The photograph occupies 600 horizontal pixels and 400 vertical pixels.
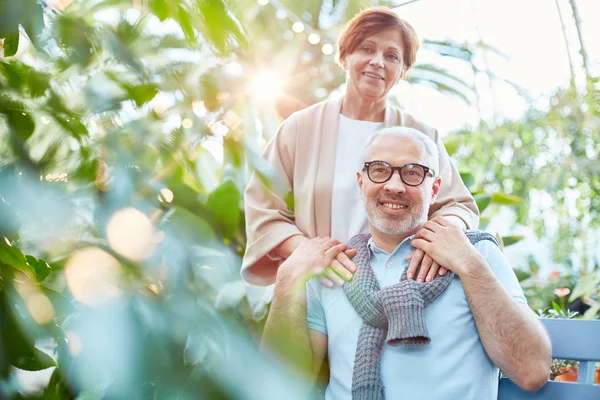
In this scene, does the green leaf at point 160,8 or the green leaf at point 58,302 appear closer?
the green leaf at point 160,8

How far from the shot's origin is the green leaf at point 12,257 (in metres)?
0.64

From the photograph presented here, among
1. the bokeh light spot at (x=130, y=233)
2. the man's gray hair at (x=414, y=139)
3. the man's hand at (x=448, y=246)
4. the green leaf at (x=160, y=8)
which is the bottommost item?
the man's hand at (x=448, y=246)

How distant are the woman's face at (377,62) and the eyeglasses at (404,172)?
0.26 meters

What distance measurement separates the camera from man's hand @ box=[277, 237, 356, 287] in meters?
1.61

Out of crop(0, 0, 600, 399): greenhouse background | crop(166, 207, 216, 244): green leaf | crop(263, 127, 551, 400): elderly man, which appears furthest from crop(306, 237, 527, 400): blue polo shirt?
crop(0, 0, 600, 399): greenhouse background

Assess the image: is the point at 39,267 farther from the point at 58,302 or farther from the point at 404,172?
the point at 404,172

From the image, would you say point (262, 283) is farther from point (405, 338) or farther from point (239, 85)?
point (239, 85)

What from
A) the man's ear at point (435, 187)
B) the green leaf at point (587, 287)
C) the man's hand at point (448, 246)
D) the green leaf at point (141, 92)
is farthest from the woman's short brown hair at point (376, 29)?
the green leaf at point (587, 287)

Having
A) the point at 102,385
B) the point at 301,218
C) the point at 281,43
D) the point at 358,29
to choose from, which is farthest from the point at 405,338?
the point at 281,43

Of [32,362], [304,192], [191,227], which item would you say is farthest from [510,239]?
[32,362]

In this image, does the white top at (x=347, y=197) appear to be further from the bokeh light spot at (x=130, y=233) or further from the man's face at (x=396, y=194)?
the bokeh light spot at (x=130, y=233)

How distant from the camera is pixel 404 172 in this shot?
1641 mm

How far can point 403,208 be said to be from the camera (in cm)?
165

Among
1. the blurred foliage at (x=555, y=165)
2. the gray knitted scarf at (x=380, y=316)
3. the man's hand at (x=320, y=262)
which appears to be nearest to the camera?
the gray knitted scarf at (x=380, y=316)
